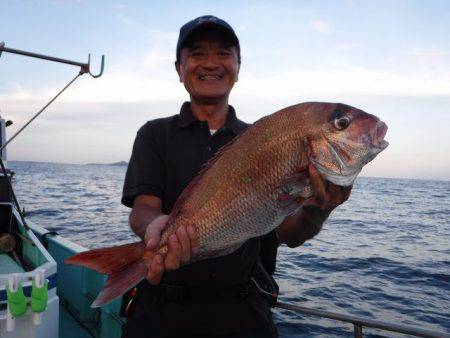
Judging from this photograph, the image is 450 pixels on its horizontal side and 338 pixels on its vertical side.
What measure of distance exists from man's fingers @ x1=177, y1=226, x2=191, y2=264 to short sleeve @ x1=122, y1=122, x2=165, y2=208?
0.54m

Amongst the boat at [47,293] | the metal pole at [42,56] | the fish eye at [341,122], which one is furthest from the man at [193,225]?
the metal pole at [42,56]

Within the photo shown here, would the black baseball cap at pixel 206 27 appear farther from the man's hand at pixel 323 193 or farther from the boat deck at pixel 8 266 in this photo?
the boat deck at pixel 8 266

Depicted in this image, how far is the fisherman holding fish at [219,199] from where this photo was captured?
223 cm

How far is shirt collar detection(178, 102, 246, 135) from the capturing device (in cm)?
290

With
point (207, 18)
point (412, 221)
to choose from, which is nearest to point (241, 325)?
point (207, 18)

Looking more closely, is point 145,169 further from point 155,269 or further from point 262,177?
point 262,177

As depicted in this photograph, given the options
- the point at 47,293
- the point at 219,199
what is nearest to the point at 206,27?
the point at 219,199

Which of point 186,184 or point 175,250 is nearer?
point 175,250

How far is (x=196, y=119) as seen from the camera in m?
2.94

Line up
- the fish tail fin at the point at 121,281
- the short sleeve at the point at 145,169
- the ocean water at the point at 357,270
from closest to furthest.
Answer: the fish tail fin at the point at 121,281 < the short sleeve at the point at 145,169 < the ocean water at the point at 357,270

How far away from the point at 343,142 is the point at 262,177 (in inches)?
20.9

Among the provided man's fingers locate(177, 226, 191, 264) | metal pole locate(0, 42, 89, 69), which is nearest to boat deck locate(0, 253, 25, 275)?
metal pole locate(0, 42, 89, 69)

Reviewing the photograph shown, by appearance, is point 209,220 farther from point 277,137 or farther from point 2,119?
point 2,119

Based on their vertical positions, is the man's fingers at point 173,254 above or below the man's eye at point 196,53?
below
